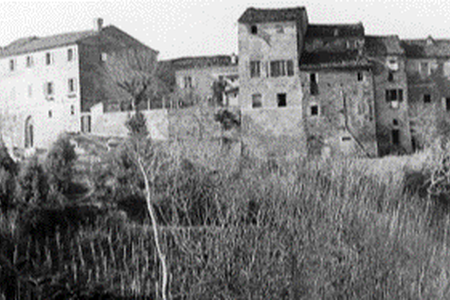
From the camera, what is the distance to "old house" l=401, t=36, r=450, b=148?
33750mm

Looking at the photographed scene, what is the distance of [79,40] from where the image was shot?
1533 inches

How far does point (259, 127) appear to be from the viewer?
33062 mm

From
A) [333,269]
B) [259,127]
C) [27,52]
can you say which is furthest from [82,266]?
[27,52]

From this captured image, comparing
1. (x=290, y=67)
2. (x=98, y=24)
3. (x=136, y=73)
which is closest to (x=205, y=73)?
(x=136, y=73)

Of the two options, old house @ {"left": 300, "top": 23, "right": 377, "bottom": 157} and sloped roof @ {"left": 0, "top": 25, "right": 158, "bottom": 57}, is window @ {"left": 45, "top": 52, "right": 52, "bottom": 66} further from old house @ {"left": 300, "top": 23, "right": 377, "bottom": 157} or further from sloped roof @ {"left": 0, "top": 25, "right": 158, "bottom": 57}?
old house @ {"left": 300, "top": 23, "right": 377, "bottom": 157}

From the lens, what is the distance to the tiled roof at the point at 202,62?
38.6 metres

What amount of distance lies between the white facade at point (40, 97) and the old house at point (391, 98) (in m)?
18.2

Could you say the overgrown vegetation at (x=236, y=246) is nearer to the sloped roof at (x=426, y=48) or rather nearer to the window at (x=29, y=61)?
the sloped roof at (x=426, y=48)

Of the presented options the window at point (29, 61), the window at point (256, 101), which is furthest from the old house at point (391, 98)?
the window at point (29, 61)

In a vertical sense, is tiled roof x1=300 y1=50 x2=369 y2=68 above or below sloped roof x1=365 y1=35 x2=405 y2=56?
below

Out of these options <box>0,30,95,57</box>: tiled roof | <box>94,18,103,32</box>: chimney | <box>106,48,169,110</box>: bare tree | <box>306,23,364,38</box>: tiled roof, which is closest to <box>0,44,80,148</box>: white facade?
<box>0,30,95,57</box>: tiled roof

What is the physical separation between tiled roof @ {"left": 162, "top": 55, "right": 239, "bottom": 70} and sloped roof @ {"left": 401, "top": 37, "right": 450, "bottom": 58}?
35.6ft

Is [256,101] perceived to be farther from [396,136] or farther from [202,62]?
[396,136]

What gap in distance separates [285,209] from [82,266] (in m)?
4.60
